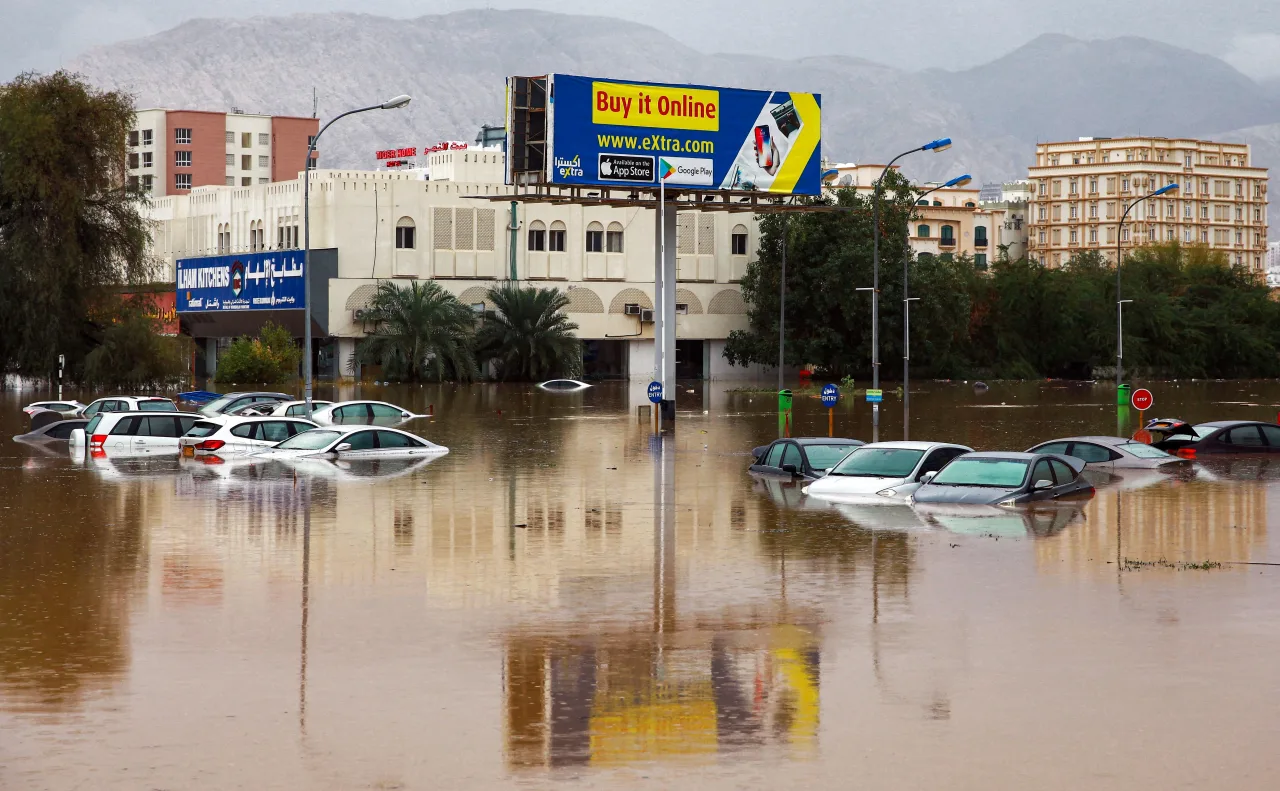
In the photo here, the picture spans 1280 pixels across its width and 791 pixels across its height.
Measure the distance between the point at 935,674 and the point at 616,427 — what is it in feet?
116

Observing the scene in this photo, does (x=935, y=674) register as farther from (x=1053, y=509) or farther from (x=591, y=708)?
(x=1053, y=509)

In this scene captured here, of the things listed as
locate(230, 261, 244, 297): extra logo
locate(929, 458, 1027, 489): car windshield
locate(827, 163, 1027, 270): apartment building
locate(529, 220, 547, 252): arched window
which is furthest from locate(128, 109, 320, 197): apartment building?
locate(929, 458, 1027, 489): car windshield

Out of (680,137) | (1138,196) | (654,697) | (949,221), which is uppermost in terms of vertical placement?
(1138,196)

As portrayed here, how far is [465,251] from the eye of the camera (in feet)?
279

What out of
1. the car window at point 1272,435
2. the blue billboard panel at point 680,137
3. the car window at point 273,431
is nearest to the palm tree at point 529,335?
the blue billboard panel at point 680,137

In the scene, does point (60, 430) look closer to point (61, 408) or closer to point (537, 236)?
point (61, 408)

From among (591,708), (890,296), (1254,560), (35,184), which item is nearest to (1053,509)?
(1254,560)

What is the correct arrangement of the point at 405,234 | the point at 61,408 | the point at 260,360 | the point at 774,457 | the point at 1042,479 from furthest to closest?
1. the point at 405,234
2. the point at 260,360
3. the point at 61,408
4. the point at 774,457
5. the point at 1042,479

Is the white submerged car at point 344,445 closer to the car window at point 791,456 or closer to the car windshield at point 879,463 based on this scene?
the car window at point 791,456

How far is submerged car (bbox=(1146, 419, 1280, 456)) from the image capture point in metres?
33.8

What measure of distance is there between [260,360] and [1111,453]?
53.6 meters

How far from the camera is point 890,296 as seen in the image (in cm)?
8581

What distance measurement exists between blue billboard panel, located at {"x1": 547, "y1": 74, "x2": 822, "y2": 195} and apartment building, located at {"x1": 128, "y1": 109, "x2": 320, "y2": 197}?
301 feet

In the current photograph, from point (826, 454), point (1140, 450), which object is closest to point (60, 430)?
point (826, 454)
